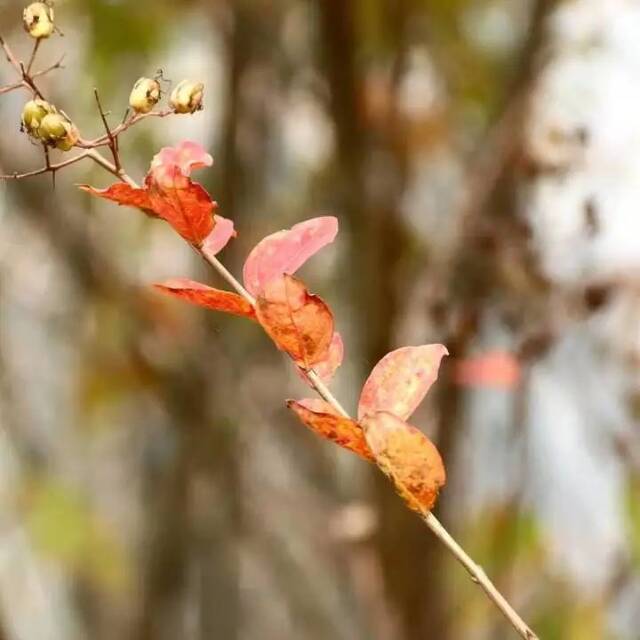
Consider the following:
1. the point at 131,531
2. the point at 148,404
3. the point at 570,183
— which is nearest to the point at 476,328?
the point at 570,183

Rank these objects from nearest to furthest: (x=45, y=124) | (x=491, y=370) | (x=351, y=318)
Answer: (x=45, y=124), (x=491, y=370), (x=351, y=318)

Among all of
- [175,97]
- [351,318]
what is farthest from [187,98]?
[351,318]

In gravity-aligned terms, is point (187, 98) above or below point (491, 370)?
above

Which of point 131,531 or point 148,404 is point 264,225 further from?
point 131,531

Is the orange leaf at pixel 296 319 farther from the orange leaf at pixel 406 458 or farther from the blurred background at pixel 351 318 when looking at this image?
the blurred background at pixel 351 318

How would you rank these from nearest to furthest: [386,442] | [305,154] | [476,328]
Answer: [386,442], [476,328], [305,154]

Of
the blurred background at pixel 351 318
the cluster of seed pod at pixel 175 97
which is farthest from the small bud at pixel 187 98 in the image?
the blurred background at pixel 351 318

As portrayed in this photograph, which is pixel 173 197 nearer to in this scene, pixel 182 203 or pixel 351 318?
pixel 182 203

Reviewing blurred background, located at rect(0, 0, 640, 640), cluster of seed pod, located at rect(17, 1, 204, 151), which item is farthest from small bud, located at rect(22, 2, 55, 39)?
blurred background, located at rect(0, 0, 640, 640)
